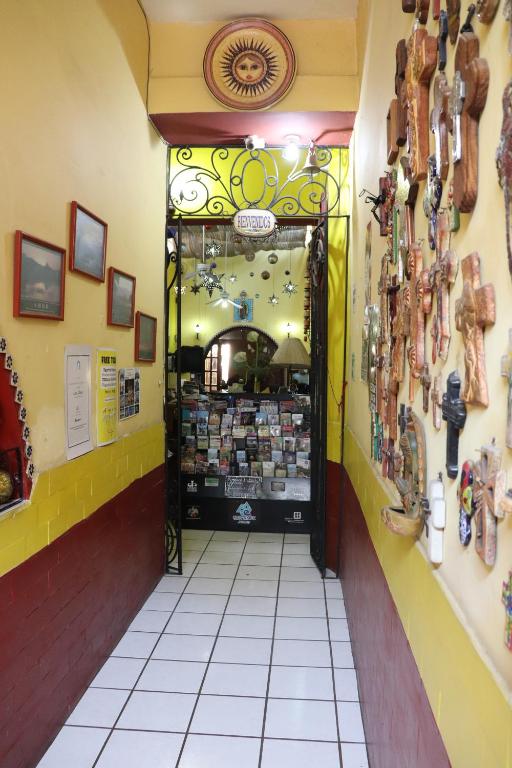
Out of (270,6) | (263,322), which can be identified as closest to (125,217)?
(270,6)

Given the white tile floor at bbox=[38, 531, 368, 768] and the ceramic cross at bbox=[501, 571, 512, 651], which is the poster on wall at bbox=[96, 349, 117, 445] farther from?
the ceramic cross at bbox=[501, 571, 512, 651]

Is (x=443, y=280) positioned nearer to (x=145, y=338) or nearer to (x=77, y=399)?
(x=77, y=399)

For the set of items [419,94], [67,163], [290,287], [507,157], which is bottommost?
[507,157]

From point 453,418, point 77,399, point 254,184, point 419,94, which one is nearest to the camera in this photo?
point 453,418

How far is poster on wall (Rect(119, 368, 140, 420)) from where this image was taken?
3.19 m

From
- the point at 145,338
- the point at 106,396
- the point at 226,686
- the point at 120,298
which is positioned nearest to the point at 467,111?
the point at 106,396

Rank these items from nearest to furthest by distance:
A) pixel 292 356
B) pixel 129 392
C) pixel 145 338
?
pixel 129 392, pixel 145 338, pixel 292 356

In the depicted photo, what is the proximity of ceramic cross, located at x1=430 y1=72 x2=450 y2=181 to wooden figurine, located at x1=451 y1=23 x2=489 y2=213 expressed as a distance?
106mm

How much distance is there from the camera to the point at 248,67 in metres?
3.48

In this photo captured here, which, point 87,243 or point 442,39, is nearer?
point 442,39

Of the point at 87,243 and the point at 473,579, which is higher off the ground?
the point at 87,243

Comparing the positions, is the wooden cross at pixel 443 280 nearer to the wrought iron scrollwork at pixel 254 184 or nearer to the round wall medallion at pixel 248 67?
the round wall medallion at pixel 248 67

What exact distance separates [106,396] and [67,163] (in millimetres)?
1173

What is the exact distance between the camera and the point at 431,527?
120 centimetres
